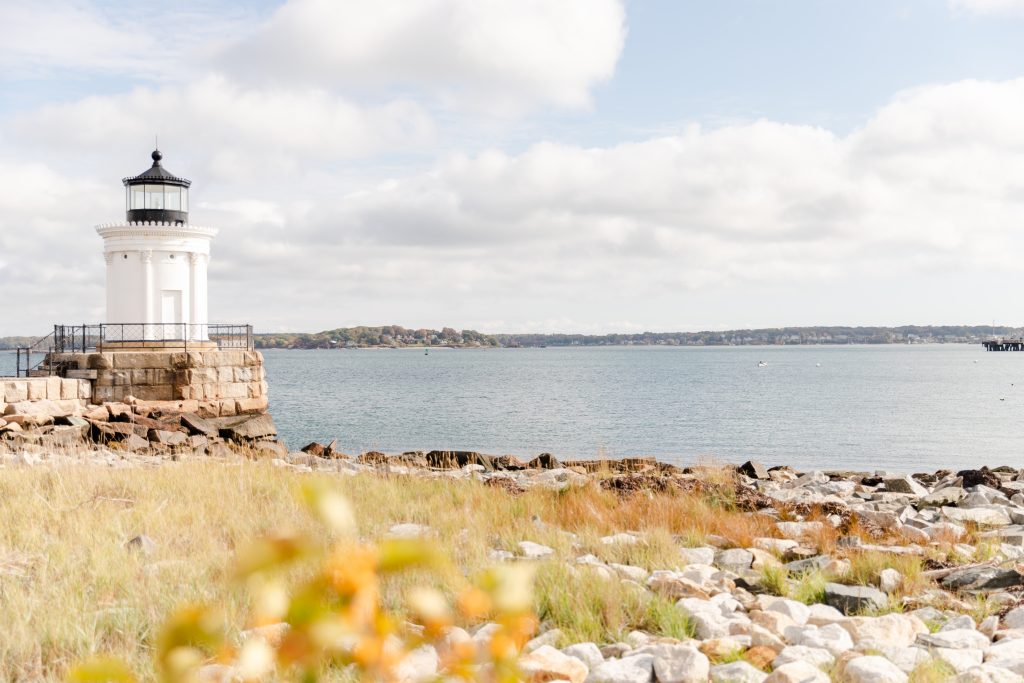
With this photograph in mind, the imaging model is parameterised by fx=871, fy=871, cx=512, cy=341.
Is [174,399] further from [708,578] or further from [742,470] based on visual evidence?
[708,578]

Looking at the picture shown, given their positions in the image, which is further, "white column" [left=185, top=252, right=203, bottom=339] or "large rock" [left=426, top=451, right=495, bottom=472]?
"white column" [left=185, top=252, right=203, bottom=339]

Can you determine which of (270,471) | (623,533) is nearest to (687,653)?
(623,533)

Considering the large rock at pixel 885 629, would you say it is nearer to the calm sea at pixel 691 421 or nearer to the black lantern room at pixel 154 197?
the calm sea at pixel 691 421

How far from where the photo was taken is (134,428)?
909 inches

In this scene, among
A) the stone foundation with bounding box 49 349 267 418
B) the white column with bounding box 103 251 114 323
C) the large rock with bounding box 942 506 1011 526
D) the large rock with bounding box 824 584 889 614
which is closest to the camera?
the large rock with bounding box 824 584 889 614

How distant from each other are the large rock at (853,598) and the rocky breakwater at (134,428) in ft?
45.7

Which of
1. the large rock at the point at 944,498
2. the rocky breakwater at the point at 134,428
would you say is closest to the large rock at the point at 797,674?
the large rock at the point at 944,498

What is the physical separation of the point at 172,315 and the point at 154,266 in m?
1.72

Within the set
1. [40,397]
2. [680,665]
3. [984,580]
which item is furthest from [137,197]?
[680,665]

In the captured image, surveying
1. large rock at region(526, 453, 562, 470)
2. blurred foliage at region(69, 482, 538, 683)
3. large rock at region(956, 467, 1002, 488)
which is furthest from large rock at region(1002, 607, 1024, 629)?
large rock at region(526, 453, 562, 470)

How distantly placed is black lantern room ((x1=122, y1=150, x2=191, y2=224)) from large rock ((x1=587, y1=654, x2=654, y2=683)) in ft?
91.2

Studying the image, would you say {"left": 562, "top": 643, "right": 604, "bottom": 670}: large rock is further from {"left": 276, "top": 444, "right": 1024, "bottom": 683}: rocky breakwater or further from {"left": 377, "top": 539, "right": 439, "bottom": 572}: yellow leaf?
{"left": 377, "top": 539, "right": 439, "bottom": 572}: yellow leaf

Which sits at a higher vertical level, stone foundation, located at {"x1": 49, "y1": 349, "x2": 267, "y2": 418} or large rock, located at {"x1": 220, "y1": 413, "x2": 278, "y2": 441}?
stone foundation, located at {"x1": 49, "y1": 349, "x2": 267, "y2": 418}

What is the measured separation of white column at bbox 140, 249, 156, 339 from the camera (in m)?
28.3
